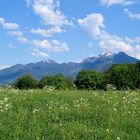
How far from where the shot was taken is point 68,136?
10.3 meters

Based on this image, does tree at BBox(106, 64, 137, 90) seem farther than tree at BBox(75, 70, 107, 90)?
No

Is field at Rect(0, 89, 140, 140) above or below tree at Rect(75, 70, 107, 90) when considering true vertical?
below

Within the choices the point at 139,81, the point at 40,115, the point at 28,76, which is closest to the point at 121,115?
the point at 40,115

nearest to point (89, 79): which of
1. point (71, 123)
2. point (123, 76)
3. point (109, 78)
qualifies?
point (109, 78)

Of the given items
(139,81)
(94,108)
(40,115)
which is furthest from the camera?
(139,81)

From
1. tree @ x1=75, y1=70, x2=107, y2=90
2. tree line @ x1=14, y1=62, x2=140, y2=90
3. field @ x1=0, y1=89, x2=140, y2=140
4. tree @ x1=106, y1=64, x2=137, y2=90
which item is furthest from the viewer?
tree @ x1=75, y1=70, x2=107, y2=90

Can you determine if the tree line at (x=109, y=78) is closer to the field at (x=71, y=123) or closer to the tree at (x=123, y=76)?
the tree at (x=123, y=76)

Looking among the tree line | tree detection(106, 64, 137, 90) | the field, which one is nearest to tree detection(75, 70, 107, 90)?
the tree line

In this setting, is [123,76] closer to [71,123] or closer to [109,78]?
[109,78]

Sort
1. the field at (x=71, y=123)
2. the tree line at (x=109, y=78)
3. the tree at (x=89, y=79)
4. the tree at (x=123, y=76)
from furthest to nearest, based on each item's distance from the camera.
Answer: the tree at (x=89, y=79) < the tree line at (x=109, y=78) < the tree at (x=123, y=76) < the field at (x=71, y=123)

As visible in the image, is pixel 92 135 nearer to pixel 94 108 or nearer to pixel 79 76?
pixel 94 108

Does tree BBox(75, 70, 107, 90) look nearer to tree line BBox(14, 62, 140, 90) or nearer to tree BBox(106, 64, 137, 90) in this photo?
tree line BBox(14, 62, 140, 90)

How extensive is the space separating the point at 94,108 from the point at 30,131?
14.1 ft

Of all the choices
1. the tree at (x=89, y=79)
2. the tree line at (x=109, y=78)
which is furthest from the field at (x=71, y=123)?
the tree at (x=89, y=79)
